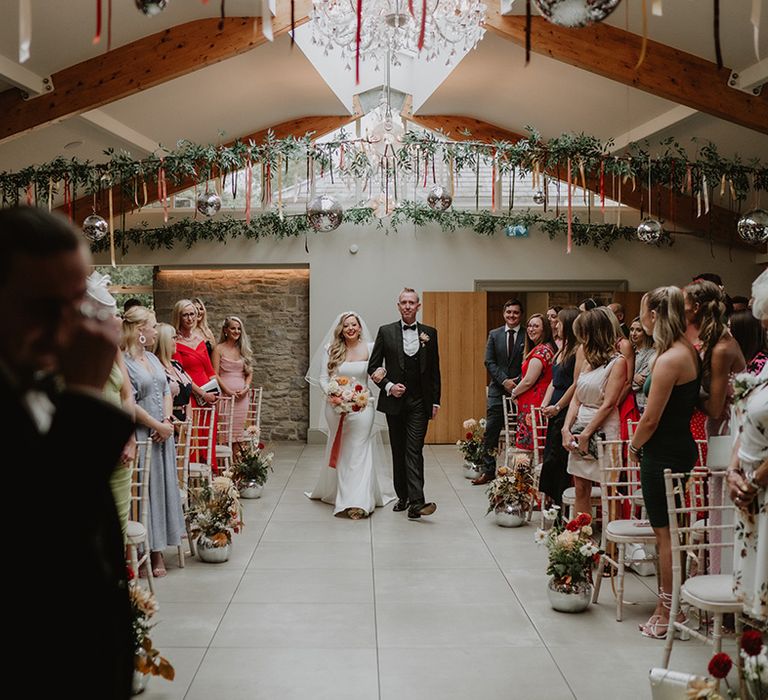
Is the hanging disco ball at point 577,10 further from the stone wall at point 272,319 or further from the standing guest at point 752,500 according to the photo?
the stone wall at point 272,319

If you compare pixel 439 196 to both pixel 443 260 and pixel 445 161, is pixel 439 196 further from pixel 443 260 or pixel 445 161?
pixel 443 260

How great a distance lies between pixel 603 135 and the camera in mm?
10000

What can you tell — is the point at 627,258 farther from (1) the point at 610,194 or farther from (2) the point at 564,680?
(2) the point at 564,680

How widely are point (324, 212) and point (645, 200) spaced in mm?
5268

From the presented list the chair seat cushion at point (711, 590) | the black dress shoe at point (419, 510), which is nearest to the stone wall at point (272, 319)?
the black dress shoe at point (419, 510)

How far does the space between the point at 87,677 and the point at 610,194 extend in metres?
10.8

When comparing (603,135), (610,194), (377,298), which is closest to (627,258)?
(610,194)

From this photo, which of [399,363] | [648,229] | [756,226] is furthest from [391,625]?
[648,229]

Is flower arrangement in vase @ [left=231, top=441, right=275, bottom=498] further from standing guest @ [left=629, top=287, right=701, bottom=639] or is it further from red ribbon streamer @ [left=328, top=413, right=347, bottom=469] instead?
standing guest @ [left=629, top=287, right=701, bottom=639]

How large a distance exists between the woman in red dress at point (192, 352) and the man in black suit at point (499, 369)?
2.79 metres

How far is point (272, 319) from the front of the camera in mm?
12297

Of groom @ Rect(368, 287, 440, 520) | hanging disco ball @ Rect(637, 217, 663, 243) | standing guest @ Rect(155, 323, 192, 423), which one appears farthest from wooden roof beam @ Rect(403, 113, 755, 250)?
standing guest @ Rect(155, 323, 192, 423)

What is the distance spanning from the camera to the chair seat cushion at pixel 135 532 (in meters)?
4.23

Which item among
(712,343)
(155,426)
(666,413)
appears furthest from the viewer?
(155,426)
